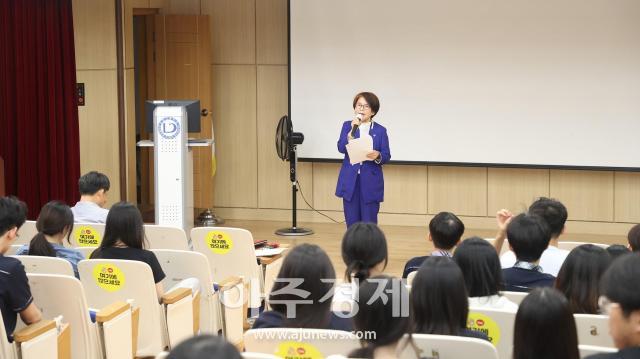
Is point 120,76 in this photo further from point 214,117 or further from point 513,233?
point 513,233

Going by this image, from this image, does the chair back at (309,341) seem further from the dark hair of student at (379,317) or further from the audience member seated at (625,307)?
the audience member seated at (625,307)

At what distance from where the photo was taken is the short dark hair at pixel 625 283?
2.46 m

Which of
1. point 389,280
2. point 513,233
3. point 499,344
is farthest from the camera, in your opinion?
point 513,233

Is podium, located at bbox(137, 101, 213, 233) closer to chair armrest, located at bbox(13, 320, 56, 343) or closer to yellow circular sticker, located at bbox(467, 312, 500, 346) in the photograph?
chair armrest, located at bbox(13, 320, 56, 343)

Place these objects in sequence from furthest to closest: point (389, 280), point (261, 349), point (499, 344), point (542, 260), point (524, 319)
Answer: point (542, 260), point (499, 344), point (261, 349), point (389, 280), point (524, 319)

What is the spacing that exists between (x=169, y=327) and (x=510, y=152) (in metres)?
5.69

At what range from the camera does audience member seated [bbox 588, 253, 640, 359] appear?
8.06 feet

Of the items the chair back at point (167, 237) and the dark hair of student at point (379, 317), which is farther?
the chair back at point (167, 237)

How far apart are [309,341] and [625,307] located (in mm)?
1268

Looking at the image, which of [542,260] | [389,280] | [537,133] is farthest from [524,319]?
[537,133]

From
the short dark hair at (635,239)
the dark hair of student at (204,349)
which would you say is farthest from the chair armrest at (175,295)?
the dark hair of student at (204,349)

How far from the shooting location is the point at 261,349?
3.48m

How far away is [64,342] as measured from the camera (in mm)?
4336

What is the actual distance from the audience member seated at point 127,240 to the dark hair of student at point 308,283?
5.21 feet
